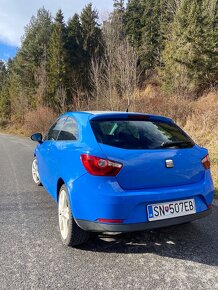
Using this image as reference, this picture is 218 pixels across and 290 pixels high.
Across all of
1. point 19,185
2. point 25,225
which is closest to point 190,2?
point 19,185

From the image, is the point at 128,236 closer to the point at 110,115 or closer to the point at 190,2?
the point at 110,115

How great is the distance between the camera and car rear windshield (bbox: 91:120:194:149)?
3260 mm

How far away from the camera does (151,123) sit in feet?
12.4

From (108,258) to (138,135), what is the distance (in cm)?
147

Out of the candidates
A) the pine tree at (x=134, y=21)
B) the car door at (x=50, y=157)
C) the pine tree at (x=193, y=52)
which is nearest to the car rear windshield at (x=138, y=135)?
the car door at (x=50, y=157)

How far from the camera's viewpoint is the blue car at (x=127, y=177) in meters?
2.96

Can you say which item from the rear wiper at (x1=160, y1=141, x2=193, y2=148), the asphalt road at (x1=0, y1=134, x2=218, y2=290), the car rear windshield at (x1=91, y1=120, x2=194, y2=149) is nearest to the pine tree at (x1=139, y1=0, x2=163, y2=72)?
the car rear windshield at (x1=91, y1=120, x2=194, y2=149)

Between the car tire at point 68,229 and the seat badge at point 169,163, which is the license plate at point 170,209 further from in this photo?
the car tire at point 68,229

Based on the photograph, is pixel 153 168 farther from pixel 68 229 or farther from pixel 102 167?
pixel 68 229

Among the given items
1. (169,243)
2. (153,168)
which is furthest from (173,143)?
(169,243)

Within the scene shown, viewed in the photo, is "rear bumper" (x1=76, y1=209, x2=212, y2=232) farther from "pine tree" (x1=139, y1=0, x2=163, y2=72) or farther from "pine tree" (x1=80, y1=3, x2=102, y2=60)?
"pine tree" (x1=80, y1=3, x2=102, y2=60)

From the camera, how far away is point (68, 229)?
3424mm

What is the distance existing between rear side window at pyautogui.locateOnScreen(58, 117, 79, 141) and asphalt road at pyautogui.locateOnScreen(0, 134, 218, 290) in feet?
4.33

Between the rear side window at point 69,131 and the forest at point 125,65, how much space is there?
443 cm
